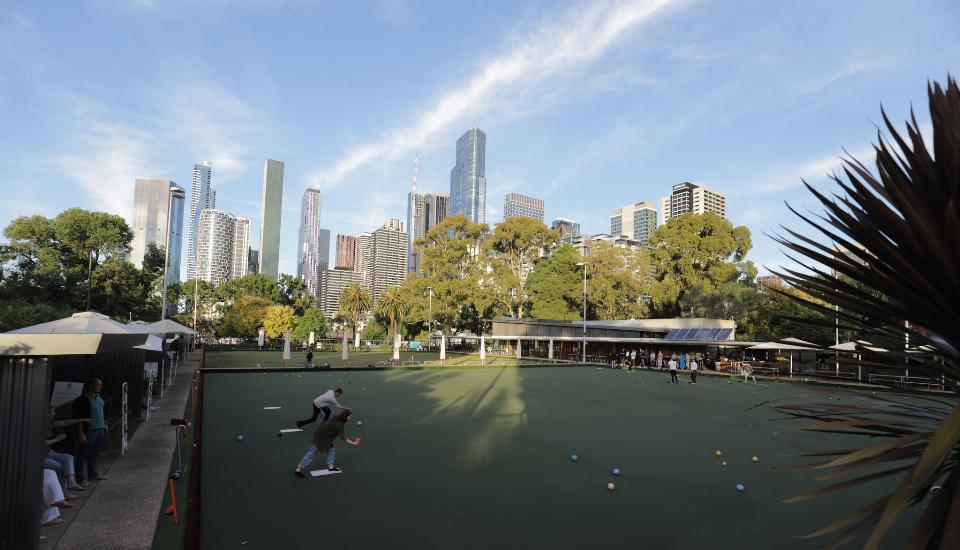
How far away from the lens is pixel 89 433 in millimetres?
8094

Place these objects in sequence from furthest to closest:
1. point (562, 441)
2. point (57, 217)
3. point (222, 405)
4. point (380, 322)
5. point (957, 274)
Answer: point (380, 322) → point (57, 217) → point (222, 405) → point (562, 441) → point (957, 274)

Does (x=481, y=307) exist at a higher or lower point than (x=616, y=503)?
higher

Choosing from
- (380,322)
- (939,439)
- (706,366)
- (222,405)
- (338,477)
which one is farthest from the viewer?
(380,322)

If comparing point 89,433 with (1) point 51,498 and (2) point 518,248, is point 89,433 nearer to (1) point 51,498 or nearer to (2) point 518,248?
(1) point 51,498

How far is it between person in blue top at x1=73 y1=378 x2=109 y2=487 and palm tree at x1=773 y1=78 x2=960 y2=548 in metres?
9.33

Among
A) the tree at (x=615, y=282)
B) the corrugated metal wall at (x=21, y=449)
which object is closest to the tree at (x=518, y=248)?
the tree at (x=615, y=282)

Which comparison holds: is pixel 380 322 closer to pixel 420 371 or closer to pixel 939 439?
pixel 420 371

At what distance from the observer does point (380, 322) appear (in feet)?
274

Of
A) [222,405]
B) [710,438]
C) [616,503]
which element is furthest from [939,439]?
[222,405]

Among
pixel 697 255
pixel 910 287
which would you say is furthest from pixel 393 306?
pixel 910 287

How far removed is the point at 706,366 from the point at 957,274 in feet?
133

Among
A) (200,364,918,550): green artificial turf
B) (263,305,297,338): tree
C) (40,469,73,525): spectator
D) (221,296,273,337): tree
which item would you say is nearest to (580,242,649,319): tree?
(263,305,297,338): tree

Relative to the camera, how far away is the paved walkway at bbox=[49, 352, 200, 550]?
5883mm

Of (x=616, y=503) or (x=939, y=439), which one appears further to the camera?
(x=616, y=503)
